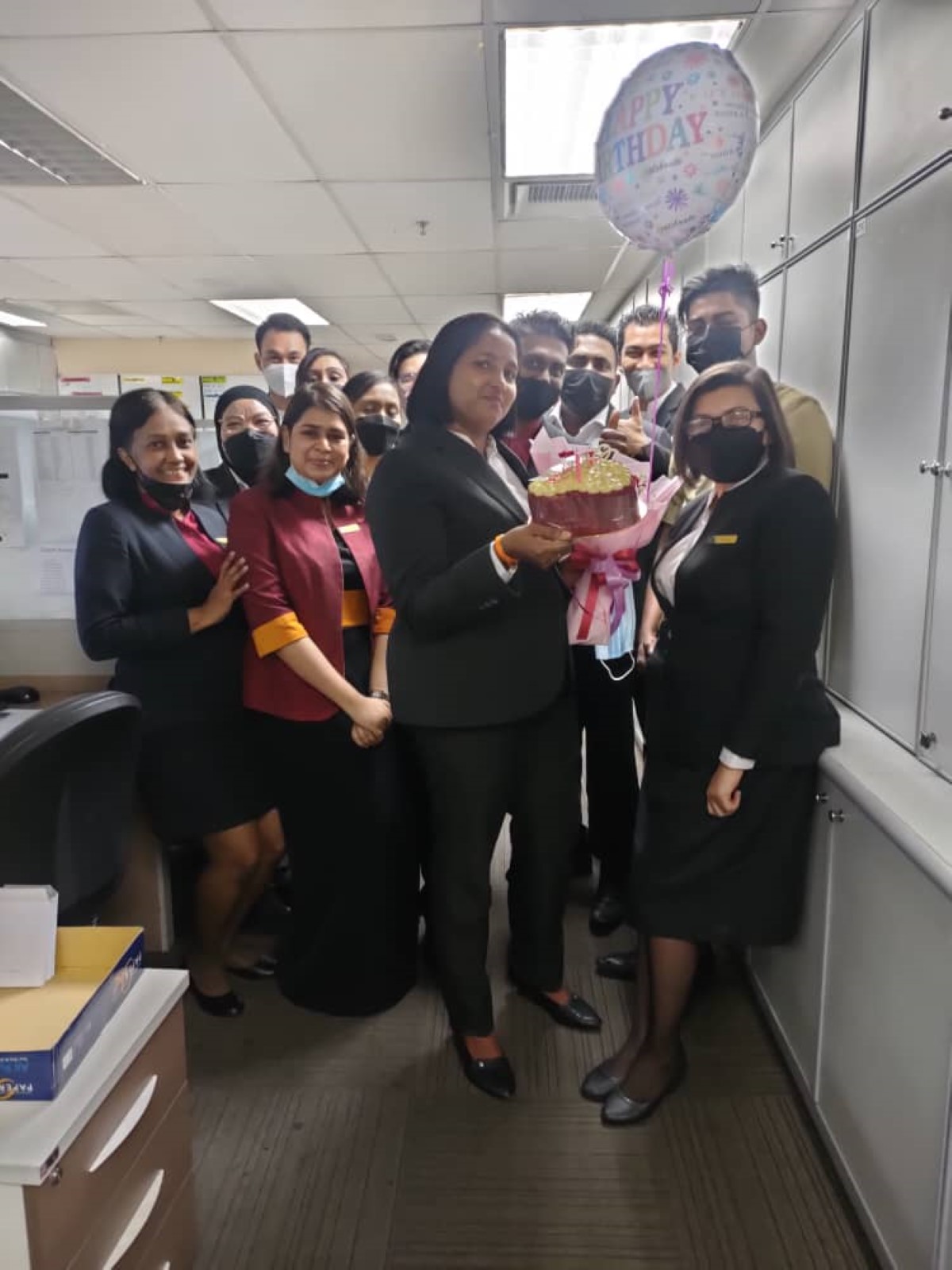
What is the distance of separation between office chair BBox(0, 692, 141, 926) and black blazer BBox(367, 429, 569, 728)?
51cm

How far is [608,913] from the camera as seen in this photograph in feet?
7.79

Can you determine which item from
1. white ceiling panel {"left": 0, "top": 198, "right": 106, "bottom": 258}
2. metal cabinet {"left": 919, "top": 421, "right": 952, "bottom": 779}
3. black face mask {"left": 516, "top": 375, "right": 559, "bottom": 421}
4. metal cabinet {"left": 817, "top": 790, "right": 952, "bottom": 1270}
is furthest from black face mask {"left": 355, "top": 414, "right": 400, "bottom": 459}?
white ceiling panel {"left": 0, "top": 198, "right": 106, "bottom": 258}

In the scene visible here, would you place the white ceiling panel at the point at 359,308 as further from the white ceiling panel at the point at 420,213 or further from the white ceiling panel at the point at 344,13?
the white ceiling panel at the point at 344,13

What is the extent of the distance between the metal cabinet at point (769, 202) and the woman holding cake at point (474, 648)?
127cm

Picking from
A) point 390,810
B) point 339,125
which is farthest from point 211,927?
point 339,125

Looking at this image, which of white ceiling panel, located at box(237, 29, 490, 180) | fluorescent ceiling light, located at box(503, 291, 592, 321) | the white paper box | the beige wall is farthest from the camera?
the beige wall

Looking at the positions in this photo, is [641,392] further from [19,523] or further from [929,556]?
[19,523]

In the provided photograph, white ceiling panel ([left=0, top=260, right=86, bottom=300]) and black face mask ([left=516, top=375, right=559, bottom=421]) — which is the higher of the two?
white ceiling panel ([left=0, top=260, right=86, bottom=300])

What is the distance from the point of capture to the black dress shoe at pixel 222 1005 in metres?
2.02

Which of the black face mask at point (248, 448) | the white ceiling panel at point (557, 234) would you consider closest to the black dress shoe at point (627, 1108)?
the black face mask at point (248, 448)

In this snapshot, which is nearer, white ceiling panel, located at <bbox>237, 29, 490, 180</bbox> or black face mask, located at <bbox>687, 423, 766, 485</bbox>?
black face mask, located at <bbox>687, 423, 766, 485</bbox>

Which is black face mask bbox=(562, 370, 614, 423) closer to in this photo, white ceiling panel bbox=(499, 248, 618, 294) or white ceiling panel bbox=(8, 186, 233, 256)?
white ceiling panel bbox=(8, 186, 233, 256)

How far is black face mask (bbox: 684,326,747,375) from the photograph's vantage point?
2.02 meters

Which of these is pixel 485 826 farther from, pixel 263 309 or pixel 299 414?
pixel 263 309
